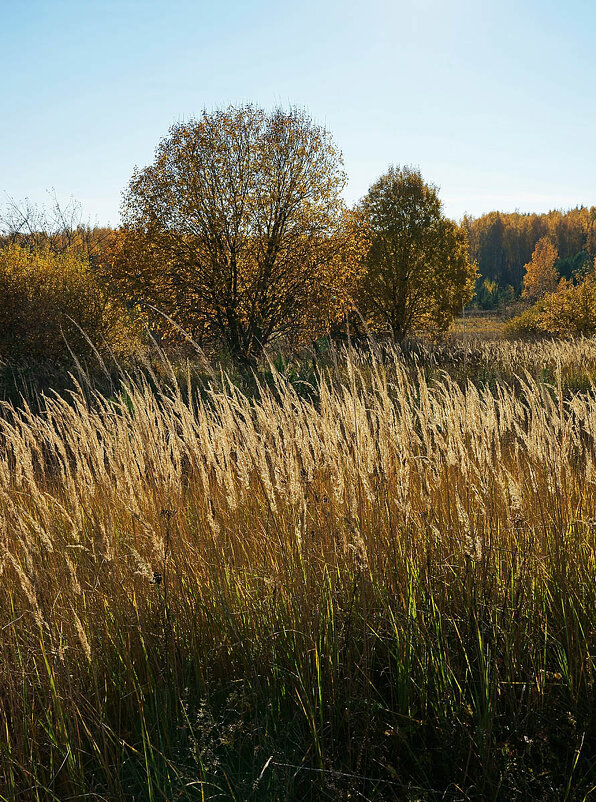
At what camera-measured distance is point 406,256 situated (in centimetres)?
2161

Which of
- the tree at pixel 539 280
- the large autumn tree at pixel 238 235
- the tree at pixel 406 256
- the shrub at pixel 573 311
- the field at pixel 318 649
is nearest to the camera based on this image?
the field at pixel 318 649

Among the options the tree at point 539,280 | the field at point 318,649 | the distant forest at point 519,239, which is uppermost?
the distant forest at point 519,239

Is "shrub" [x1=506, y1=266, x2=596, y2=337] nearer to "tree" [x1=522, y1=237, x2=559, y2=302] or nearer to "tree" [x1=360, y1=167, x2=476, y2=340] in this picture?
"tree" [x1=360, y1=167, x2=476, y2=340]

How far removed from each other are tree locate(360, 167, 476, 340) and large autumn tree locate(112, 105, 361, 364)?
8702 mm

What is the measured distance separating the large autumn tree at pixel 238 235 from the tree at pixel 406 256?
8702 millimetres

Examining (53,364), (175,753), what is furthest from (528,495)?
(53,364)

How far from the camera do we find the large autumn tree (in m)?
11.8

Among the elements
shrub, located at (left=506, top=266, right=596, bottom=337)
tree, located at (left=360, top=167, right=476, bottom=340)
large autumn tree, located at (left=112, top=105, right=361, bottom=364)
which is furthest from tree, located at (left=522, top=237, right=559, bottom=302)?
large autumn tree, located at (left=112, top=105, right=361, bottom=364)

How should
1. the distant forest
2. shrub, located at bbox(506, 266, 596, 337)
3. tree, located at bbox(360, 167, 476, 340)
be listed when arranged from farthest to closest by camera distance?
the distant forest < shrub, located at bbox(506, 266, 596, 337) < tree, located at bbox(360, 167, 476, 340)

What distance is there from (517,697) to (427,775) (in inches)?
18.7

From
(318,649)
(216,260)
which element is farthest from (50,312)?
(318,649)

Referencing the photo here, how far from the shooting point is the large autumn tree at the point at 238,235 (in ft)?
38.6

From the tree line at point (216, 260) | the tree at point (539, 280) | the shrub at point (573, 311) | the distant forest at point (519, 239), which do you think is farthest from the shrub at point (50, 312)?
the distant forest at point (519, 239)

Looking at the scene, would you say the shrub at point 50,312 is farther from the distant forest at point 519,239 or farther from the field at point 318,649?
the distant forest at point 519,239
